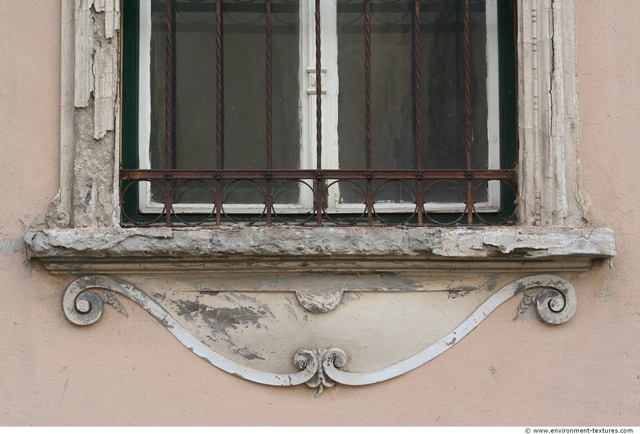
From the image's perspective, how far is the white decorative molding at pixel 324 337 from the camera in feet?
12.4

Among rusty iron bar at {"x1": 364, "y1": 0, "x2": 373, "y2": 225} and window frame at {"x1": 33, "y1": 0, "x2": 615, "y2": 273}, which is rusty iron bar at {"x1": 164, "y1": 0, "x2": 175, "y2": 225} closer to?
window frame at {"x1": 33, "y1": 0, "x2": 615, "y2": 273}

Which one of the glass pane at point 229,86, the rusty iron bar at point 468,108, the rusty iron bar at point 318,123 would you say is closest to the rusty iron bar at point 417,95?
the rusty iron bar at point 468,108

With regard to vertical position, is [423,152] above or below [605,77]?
below

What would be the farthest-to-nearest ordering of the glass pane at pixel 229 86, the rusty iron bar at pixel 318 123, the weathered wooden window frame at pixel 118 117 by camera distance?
the glass pane at pixel 229 86
the rusty iron bar at pixel 318 123
the weathered wooden window frame at pixel 118 117

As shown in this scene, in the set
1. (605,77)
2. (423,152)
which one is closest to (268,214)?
(423,152)

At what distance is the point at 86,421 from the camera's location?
12.4 feet

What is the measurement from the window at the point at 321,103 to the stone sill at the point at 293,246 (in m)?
0.25

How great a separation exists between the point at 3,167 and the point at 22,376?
0.83 meters

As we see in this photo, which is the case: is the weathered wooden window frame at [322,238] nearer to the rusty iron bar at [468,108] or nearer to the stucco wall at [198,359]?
the stucco wall at [198,359]

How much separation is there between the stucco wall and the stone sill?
14 cm

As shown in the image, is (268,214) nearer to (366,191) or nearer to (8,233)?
(366,191)

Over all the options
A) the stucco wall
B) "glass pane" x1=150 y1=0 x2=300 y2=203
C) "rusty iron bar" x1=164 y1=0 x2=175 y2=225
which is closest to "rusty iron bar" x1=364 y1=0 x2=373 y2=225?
"glass pane" x1=150 y1=0 x2=300 y2=203

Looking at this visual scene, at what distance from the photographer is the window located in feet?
13.3

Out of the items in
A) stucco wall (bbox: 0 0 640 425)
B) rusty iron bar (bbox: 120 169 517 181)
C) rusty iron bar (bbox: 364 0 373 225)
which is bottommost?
stucco wall (bbox: 0 0 640 425)
